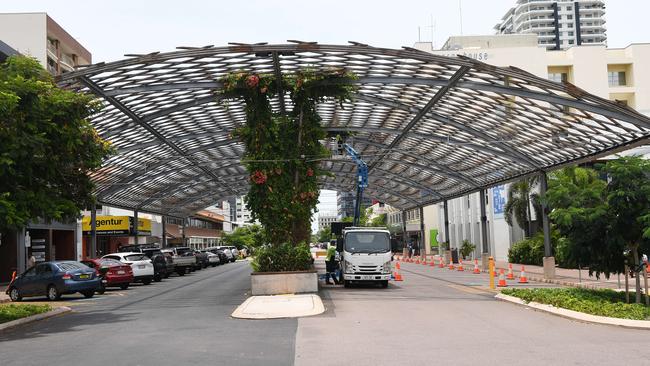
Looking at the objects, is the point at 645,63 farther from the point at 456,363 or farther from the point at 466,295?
the point at 456,363

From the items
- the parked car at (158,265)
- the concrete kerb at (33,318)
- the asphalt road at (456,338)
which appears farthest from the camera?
the parked car at (158,265)

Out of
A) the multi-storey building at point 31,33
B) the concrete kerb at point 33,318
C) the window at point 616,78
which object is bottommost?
the concrete kerb at point 33,318

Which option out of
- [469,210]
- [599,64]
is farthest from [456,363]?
[599,64]

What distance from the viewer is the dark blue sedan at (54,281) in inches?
998

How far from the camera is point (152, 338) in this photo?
44.6 ft

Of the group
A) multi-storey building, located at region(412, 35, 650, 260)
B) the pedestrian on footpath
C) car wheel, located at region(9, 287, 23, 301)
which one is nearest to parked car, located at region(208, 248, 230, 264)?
multi-storey building, located at region(412, 35, 650, 260)

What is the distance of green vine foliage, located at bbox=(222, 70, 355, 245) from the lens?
26.6m

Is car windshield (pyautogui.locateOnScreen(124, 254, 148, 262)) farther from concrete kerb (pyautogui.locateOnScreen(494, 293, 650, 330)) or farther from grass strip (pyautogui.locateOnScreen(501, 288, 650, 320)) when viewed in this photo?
concrete kerb (pyautogui.locateOnScreen(494, 293, 650, 330))

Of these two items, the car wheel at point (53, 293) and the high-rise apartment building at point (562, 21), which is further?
the high-rise apartment building at point (562, 21)

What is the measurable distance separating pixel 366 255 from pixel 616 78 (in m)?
57.4

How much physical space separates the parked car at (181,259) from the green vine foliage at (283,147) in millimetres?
19695

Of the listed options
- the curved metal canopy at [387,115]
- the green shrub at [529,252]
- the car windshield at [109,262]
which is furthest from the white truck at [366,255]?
the green shrub at [529,252]

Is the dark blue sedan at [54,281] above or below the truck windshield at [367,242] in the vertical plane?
below

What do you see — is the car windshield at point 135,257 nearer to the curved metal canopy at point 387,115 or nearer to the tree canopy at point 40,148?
the curved metal canopy at point 387,115
